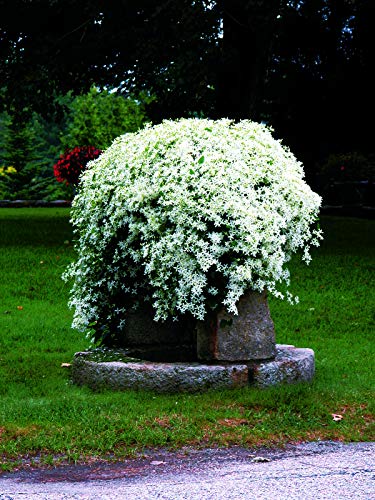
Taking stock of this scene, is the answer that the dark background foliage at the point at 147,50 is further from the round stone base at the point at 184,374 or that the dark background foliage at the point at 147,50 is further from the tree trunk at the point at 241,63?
the round stone base at the point at 184,374

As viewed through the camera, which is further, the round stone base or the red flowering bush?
the red flowering bush

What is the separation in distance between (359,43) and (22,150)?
67.6 feet

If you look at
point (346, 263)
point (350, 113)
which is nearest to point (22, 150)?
point (350, 113)

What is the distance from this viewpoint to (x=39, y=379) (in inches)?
302

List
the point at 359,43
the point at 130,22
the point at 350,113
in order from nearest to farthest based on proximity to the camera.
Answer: the point at 130,22
the point at 359,43
the point at 350,113

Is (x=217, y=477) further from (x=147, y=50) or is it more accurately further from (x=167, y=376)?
(x=147, y=50)

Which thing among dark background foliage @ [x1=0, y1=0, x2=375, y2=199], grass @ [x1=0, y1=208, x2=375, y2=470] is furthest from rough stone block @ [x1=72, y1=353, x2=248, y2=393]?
dark background foliage @ [x1=0, y1=0, x2=375, y2=199]

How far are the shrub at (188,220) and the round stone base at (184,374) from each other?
0.44 metres

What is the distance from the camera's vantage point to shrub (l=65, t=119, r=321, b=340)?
7.02 meters

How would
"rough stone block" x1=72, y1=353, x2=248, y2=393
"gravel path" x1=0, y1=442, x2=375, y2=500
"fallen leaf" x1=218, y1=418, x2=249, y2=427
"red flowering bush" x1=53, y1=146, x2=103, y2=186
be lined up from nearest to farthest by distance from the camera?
"gravel path" x1=0, y1=442, x2=375, y2=500
"fallen leaf" x1=218, y1=418, x2=249, y2=427
"rough stone block" x1=72, y1=353, x2=248, y2=393
"red flowering bush" x1=53, y1=146, x2=103, y2=186

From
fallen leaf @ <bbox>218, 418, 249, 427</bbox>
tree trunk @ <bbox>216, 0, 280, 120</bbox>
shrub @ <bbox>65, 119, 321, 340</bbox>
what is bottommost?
fallen leaf @ <bbox>218, 418, 249, 427</bbox>

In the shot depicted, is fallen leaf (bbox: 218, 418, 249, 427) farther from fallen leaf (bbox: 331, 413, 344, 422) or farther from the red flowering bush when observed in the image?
the red flowering bush

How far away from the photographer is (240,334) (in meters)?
7.22

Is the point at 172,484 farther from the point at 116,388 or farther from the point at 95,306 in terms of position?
the point at 95,306
